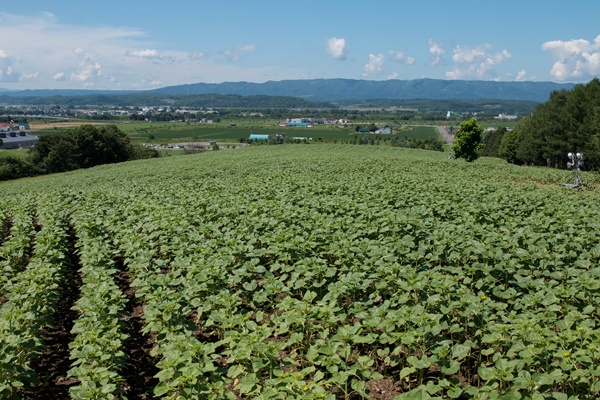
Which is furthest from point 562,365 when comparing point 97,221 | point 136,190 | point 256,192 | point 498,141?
point 498,141

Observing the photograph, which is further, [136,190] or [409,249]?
[136,190]

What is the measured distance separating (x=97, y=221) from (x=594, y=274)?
1146 cm

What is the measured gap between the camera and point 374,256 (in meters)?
7.93

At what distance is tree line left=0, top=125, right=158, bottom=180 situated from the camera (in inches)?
2350

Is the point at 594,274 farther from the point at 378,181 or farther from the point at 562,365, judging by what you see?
the point at 378,181

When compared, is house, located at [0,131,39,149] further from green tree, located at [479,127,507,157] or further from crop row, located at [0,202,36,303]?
crop row, located at [0,202,36,303]

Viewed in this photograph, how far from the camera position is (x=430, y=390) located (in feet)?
14.9

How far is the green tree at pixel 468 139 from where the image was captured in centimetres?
4369

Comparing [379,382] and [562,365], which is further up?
[562,365]

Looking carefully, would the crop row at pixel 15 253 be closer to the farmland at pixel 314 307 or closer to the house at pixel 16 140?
the farmland at pixel 314 307

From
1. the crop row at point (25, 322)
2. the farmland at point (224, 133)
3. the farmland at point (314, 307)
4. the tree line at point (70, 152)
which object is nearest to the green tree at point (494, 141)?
the farmland at point (224, 133)

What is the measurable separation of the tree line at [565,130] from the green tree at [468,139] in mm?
4471

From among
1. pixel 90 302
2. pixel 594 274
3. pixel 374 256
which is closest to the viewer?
pixel 90 302

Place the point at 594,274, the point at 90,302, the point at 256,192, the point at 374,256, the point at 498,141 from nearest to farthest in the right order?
1. the point at 90,302
2. the point at 594,274
3. the point at 374,256
4. the point at 256,192
5. the point at 498,141
